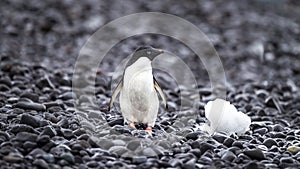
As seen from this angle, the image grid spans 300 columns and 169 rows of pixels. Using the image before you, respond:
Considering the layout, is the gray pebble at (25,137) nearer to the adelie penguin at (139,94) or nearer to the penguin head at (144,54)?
the adelie penguin at (139,94)

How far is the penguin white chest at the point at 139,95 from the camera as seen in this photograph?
384 cm

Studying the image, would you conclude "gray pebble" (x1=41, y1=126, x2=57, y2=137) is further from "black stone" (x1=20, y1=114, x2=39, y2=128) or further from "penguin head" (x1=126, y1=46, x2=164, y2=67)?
"penguin head" (x1=126, y1=46, x2=164, y2=67)

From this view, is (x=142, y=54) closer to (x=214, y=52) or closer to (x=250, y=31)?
(x=214, y=52)

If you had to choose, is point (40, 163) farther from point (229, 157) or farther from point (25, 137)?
point (229, 157)

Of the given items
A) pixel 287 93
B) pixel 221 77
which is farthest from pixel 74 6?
pixel 287 93

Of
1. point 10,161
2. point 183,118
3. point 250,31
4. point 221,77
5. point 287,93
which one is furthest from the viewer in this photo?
point 250,31

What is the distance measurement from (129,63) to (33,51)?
3160mm

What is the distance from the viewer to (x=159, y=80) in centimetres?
609

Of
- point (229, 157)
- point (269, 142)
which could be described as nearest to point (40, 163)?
point (229, 157)

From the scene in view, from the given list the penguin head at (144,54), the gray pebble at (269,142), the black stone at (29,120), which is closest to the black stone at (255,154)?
the gray pebble at (269,142)

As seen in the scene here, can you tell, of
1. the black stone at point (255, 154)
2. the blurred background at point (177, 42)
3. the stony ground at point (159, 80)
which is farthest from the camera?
the blurred background at point (177, 42)

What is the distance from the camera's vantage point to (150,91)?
12.7 ft

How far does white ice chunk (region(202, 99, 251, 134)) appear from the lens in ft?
13.0

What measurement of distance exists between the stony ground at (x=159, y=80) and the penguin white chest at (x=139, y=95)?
0.15 meters
